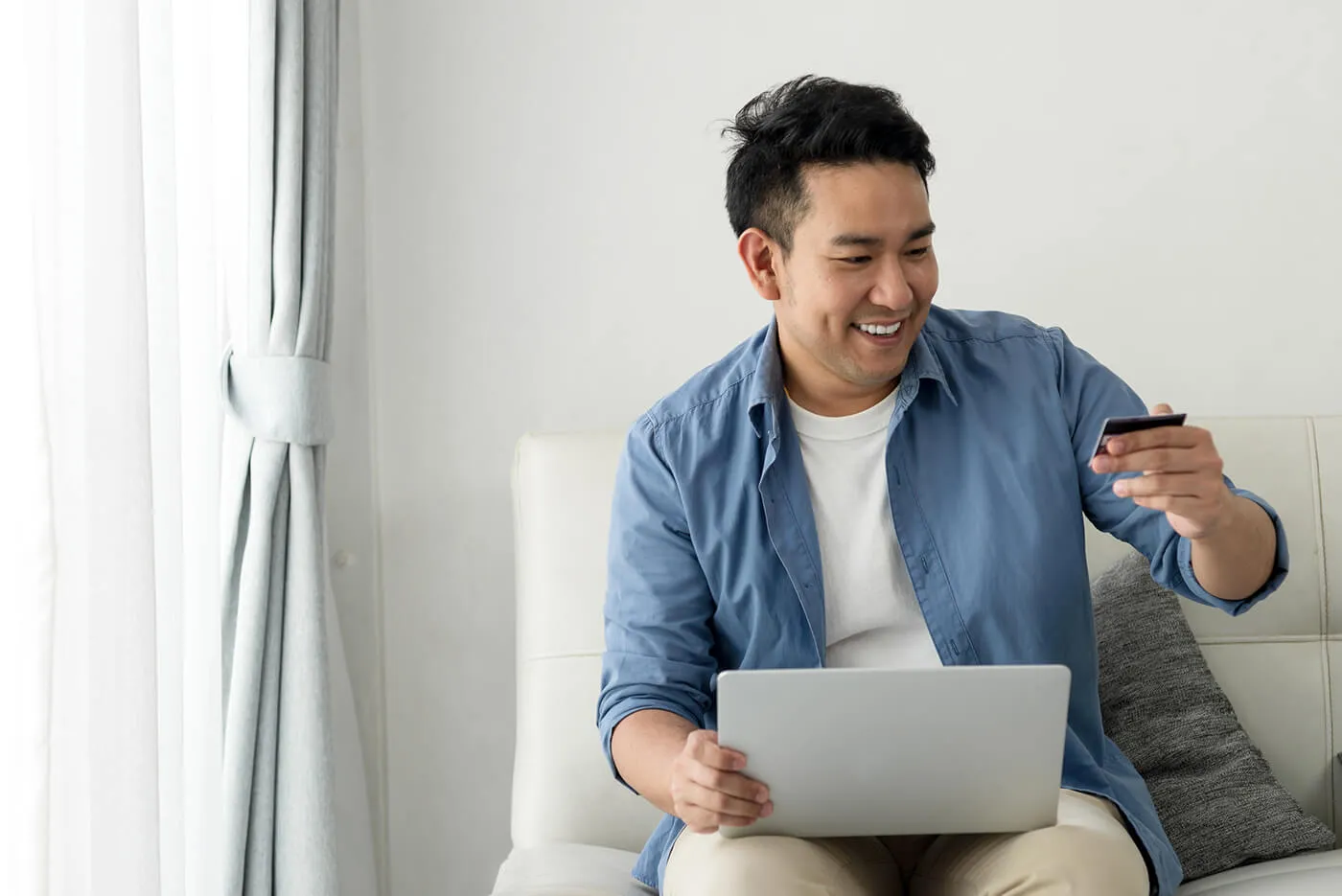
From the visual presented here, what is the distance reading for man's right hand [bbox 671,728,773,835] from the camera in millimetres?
1154

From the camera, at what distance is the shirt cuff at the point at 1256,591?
1.33 metres

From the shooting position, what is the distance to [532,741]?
1.80m

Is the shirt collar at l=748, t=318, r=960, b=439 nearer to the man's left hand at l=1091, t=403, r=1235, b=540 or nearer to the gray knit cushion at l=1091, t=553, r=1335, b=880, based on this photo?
the man's left hand at l=1091, t=403, r=1235, b=540

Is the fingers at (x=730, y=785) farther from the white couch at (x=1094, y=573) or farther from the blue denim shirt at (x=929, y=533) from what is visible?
the white couch at (x=1094, y=573)

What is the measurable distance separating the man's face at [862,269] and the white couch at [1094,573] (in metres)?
0.50

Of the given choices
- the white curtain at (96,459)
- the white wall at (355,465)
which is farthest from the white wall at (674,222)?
the white curtain at (96,459)

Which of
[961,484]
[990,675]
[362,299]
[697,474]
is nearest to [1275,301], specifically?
[961,484]

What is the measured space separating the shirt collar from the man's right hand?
443 mm

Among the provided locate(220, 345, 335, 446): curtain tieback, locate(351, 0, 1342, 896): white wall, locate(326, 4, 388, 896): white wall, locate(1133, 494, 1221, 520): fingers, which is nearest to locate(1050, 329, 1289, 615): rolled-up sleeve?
locate(1133, 494, 1221, 520): fingers

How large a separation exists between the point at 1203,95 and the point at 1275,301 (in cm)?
36

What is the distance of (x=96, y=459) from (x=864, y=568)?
84 centimetres

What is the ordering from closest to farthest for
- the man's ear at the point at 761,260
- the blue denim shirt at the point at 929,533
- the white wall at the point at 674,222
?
the blue denim shirt at the point at 929,533 → the man's ear at the point at 761,260 → the white wall at the point at 674,222

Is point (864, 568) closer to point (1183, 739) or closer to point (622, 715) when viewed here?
point (622, 715)

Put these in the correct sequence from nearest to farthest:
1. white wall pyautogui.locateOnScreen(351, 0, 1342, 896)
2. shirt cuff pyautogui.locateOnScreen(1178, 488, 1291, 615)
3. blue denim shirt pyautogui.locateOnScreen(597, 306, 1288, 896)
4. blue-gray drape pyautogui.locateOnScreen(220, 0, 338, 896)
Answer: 1. shirt cuff pyautogui.locateOnScreen(1178, 488, 1291, 615)
2. blue denim shirt pyautogui.locateOnScreen(597, 306, 1288, 896)
3. blue-gray drape pyautogui.locateOnScreen(220, 0, 338, 896)
4. white wall pyautogui.locateOnScreen(351, 0, 1342, 896)
